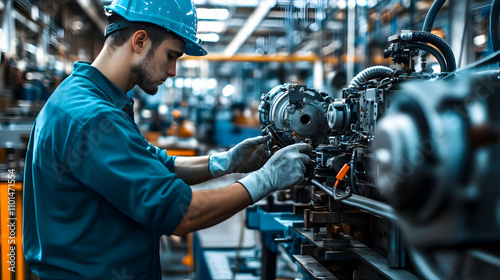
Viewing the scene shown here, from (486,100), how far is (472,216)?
0.17m

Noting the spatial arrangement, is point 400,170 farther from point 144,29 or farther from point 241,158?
point 241,158

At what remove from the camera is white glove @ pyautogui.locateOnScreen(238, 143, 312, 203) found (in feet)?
4.66

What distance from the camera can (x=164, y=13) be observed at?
1493 millimetres

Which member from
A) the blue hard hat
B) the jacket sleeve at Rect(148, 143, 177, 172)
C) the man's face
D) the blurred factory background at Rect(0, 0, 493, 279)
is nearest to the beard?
the man's face

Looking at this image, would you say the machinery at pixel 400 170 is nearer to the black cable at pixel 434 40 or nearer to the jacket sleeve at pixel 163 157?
the black cable at pixel 434 40

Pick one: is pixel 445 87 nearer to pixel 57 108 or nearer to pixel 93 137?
pixel 93 137

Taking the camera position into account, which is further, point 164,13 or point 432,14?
point 432,14

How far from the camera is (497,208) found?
1.92 ft

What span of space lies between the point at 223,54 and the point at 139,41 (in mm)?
7155

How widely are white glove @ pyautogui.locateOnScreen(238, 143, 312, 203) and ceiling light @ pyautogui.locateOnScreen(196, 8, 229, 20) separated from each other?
7761mm

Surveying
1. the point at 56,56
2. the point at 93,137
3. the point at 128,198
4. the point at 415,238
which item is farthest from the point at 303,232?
the point at 56,56

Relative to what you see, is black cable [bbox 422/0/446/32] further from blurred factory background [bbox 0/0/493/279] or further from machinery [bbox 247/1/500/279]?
blurred factory background [bbox 0/0/493/279]

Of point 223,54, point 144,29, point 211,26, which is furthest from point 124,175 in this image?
point 211,26

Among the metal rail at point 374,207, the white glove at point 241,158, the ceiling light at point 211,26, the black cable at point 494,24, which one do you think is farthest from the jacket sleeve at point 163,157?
the ceiling light at point 211,26
